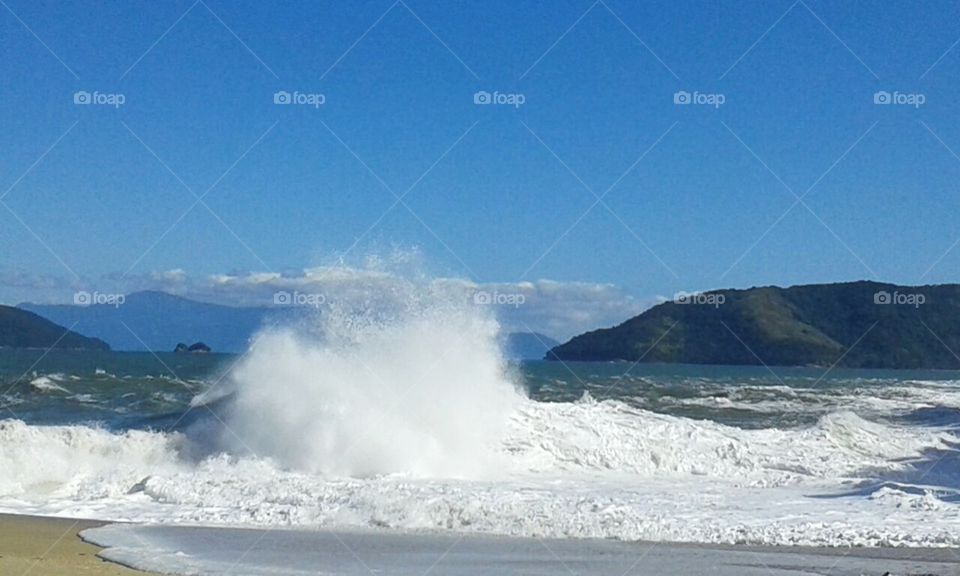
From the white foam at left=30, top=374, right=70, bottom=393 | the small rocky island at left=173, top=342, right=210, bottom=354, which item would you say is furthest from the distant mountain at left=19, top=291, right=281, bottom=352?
the white foam at left=30, top=374, right=70, bottom=393

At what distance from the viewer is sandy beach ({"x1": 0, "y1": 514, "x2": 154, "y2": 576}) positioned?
10.3m

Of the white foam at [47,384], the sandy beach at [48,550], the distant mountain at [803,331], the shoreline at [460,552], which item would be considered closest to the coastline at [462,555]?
the shoreline at [460,552]

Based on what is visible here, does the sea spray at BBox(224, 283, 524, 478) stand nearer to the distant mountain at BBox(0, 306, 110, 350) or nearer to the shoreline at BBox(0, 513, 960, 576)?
the shoreline at BBox(0, 513, 960, 576)

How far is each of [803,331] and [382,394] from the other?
10648 centimetres

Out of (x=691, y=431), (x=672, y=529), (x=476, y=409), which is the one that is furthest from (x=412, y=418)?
(x=672, y=529)

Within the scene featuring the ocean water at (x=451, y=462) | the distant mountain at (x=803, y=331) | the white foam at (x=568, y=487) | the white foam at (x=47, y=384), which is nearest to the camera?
the white foam at (x=568, y=487)

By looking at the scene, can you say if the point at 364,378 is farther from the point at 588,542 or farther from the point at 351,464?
the point at 588,542

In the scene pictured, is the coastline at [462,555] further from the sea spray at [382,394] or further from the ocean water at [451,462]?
the sea spray at [382,394]

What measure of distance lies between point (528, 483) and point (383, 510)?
14.6 ft

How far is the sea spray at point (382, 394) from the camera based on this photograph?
19266mm

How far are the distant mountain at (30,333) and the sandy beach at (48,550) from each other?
10447cm

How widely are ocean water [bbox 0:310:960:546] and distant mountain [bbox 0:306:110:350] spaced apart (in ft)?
299

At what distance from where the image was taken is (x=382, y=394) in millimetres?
21594

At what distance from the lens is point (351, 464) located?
18.8 m
